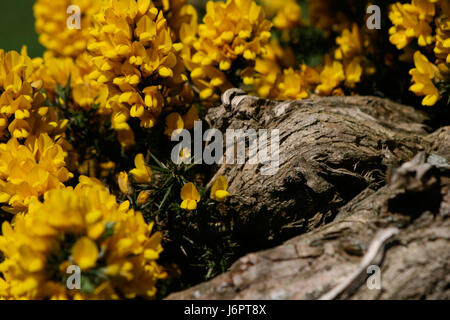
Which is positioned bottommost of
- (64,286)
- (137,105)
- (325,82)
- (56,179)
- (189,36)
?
(64,286)

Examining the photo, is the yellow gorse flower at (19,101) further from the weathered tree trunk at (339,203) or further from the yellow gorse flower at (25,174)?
the weathered tree trunk at (339,203)

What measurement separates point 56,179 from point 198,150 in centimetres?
57

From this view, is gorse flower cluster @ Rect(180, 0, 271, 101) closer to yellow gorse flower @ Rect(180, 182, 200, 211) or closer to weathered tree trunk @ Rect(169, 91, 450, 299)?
weathered tree trunk @ Rect(169, 91, 450, 299)

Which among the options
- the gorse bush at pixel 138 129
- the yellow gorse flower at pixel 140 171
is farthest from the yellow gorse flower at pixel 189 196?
the yellow gorse flower at pixel 140 171

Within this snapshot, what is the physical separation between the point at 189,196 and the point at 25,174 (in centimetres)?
56

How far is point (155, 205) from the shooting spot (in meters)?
1.68

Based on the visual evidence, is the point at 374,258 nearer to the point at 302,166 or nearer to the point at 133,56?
the point at 302,166

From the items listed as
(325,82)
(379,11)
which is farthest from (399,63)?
(325,82)

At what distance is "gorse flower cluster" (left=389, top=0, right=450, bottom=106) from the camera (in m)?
1.78

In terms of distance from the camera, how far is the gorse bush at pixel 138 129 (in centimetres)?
121

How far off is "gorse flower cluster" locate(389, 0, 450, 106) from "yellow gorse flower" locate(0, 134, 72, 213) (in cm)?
142

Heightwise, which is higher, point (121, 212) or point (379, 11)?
point (379, 11)

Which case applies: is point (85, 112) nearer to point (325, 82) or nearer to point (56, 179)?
point (56, 179)

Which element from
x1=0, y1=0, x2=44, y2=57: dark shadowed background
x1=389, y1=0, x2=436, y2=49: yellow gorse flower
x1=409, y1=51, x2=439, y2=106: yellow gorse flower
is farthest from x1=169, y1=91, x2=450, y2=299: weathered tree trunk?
x1=0, y1=0, x2=44, y2=57: dark shadowed background
